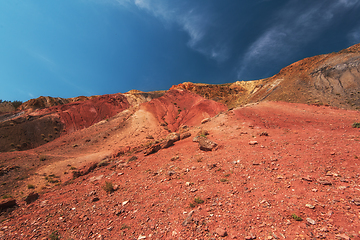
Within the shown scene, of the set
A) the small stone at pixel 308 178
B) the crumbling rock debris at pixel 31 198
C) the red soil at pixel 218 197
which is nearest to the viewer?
the red soil at pixel 218 197

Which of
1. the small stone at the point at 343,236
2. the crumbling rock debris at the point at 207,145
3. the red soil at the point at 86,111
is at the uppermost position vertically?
the red soil at the point at 86,111

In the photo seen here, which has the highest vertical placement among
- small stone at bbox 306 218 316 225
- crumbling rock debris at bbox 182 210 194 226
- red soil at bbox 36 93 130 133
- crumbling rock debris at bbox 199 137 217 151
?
red soil at bbox 36 93 130 133

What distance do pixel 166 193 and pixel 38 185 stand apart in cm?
1281

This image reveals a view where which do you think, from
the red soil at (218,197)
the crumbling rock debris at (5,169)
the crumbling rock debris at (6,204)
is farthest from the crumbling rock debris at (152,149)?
the crumbling rock debris at (5,169)

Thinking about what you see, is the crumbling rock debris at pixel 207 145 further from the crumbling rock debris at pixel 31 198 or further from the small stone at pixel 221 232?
the crumbling rock debris at pixel 31 198

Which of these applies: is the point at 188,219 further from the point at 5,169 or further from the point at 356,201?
the point at 5,169

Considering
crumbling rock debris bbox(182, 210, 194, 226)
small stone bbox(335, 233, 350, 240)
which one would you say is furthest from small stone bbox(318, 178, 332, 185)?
crumbling rock debris bbox(182, 210, 194, 226)

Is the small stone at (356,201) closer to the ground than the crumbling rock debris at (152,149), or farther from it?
closer to the ground

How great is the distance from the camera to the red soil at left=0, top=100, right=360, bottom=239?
4004 millimetres

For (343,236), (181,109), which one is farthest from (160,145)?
(181,109)

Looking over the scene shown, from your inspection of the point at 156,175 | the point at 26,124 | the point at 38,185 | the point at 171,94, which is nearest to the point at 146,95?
the point at 171,94

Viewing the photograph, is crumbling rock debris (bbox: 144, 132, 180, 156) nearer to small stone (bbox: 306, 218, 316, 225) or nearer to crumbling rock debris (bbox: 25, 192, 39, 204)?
crumbling rock debris (bbox: 25, 192, 39, 204)

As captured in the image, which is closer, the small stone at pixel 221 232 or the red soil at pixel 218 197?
the small stone at pixel 221 232

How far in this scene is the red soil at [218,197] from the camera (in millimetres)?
4004
